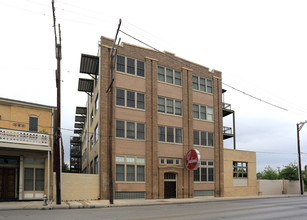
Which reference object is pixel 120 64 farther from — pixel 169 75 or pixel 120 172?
pixel 120 172

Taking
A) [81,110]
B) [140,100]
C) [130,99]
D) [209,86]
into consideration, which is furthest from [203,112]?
[81,110]

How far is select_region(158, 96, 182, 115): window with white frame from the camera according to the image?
106 feet

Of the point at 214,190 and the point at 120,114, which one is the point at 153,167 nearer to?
the point at 120,114

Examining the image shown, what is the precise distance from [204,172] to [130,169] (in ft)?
30.2

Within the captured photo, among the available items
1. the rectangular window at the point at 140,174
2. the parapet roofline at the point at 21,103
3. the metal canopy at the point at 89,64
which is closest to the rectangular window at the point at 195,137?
the rectangular window at the point at 140,174

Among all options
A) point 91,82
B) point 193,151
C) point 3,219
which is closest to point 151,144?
point 193,151

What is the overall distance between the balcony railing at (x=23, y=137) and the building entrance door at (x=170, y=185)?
12.6 meters

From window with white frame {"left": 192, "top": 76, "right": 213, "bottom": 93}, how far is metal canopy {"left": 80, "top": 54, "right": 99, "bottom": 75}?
420 inches

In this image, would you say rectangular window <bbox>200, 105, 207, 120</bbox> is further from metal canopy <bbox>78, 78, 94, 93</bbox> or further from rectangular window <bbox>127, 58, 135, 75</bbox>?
metal canopy <bbox>78, 78, 94, 93</bbox>

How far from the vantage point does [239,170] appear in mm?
38906

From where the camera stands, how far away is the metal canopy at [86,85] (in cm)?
3666

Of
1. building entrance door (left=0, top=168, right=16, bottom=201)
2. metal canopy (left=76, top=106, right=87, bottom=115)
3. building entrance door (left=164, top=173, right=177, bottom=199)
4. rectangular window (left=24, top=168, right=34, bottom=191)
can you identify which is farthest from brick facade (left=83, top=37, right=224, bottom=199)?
metal canopy (left=76, top=106, right=87, bottom=115)

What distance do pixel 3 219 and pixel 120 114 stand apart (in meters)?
16.7

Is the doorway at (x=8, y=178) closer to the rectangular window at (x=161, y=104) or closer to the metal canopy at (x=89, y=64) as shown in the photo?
the metal canopy at (x=89, y=64)
